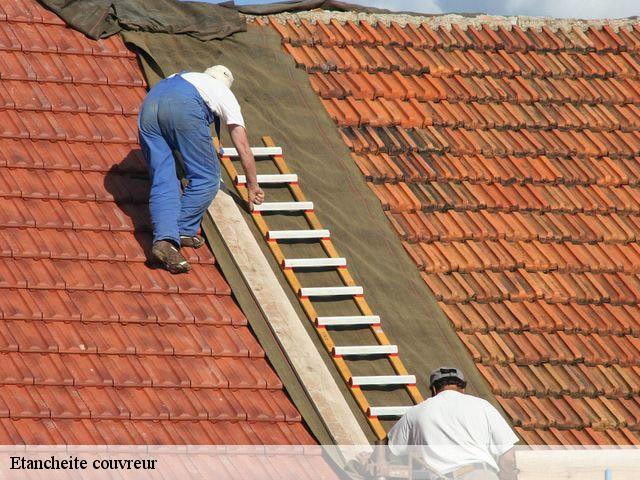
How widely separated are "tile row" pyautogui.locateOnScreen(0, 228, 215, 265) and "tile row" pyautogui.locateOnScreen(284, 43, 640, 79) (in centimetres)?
247

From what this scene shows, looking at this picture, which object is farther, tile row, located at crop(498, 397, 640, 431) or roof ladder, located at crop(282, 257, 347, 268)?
roof ladder, located at crop(282, 257, 347, 268)

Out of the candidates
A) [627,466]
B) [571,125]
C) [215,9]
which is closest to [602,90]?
[571,125]

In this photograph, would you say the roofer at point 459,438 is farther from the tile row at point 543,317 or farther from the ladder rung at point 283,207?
the ladder rung at point 283,207

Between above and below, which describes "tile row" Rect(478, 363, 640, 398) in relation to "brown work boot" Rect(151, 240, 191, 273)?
below

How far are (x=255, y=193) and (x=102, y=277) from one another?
1.16 m

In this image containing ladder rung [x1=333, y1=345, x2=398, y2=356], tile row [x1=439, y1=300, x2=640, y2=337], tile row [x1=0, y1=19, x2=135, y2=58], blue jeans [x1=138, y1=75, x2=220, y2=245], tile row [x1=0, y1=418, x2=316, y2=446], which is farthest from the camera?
tile row [x1=0, y1=19, x2=135, y2=58]

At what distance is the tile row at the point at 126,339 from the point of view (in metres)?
7.79

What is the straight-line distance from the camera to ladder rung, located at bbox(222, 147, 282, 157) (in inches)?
373

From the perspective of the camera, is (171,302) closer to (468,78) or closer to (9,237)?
(9,237)

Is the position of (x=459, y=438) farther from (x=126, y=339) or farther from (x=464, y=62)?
(x=464, y=62)

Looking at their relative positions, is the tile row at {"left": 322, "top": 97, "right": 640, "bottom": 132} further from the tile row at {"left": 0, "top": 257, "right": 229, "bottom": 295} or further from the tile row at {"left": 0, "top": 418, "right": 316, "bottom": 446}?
the tile row at {"left": 0, "top": 418, "right": 316, "bottom": 446}

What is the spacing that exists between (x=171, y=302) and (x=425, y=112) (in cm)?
308

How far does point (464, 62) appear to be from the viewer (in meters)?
11.1

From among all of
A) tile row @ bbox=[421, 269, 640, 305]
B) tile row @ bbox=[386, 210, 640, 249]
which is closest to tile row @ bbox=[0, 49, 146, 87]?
tile row @ bbox=[386, 210, 640, 249]
